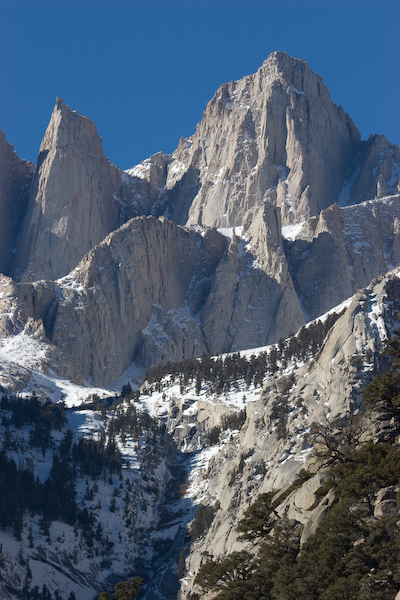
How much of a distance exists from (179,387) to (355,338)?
179 ft

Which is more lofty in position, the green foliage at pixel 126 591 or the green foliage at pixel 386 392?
the green foliage at pixel 386 392

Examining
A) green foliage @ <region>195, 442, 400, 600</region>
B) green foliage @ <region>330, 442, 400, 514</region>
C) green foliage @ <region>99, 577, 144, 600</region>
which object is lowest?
green foliage @ <region>99, 577, 144, 600</region>

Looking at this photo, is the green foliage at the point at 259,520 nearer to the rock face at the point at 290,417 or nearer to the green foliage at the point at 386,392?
the green foliage at the point at 386,392

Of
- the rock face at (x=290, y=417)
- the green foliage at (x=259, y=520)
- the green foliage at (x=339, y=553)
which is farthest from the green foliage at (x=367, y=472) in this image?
the rock face at (x=290, y=417)

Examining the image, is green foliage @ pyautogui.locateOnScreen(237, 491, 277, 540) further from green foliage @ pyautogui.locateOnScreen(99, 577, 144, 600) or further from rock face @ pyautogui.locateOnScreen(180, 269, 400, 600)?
rock face @ pyautogui.locateOnScreen(180, 269, 400, 600)

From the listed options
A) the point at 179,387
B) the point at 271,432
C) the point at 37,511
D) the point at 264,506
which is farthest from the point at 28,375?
the point at 264,506

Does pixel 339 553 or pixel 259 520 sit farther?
pixel 259 520

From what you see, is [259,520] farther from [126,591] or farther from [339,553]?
[339,553]

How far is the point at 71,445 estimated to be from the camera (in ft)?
473

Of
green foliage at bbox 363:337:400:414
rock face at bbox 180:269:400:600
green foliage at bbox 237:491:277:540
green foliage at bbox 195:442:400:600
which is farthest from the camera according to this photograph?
rock face at bbox 180:269:400:600

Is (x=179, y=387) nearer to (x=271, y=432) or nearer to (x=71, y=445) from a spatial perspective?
(x=71, y=445)

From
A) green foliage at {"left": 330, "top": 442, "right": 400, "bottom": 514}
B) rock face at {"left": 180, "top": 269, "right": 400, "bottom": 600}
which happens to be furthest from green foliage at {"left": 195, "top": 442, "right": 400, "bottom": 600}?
rock face at {"left": 180, "top": 269, "right": 400, "bottom": 600}

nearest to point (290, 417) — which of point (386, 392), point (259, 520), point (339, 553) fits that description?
point (386, 392)

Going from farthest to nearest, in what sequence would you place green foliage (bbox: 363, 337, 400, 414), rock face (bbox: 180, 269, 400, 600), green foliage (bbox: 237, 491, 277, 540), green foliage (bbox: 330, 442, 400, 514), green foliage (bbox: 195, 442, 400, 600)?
rock face (bbox: 180, 269, 400, 600), green foliage (bbox: 363, 337, 400, 414), green foliage (bbox: 237, 491, 277, 540), green foliage (bbox: 330, 442, 400, 514), green foliage (bbox: 195, 442, 400, 600)
